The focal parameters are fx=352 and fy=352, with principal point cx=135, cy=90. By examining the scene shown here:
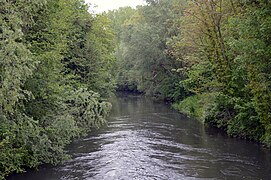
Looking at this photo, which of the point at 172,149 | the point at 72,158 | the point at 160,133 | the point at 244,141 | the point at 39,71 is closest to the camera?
the point at 39,71

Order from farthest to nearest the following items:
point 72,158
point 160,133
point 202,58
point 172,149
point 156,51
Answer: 1. point 156,51
2. point 202,58
3. point 160,133
4. point 172,149
5. point 72,158

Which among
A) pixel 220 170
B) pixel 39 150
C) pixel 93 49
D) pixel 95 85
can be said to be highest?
pixel 93 49

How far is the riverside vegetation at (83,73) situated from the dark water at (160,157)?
0.88m

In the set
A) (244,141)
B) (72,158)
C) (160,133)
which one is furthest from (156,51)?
(72,158)

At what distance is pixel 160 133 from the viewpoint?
22016 mm

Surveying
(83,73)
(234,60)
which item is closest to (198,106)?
(83,73)

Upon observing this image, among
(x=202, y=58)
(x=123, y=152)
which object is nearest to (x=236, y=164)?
(x=123, y=152)

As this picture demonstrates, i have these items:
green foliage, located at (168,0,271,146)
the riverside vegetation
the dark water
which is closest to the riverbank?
the riverside vegetation

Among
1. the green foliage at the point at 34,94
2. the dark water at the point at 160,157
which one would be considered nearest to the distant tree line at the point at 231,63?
the dark water at the point at 160,157

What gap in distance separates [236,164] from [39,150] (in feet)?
27.1

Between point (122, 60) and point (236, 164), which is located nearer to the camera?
point (236, 164)

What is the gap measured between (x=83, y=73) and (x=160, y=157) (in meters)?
12.1

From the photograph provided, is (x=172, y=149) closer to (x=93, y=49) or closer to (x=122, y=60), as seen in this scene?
(x=93, y=49)

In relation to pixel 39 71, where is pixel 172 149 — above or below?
below
